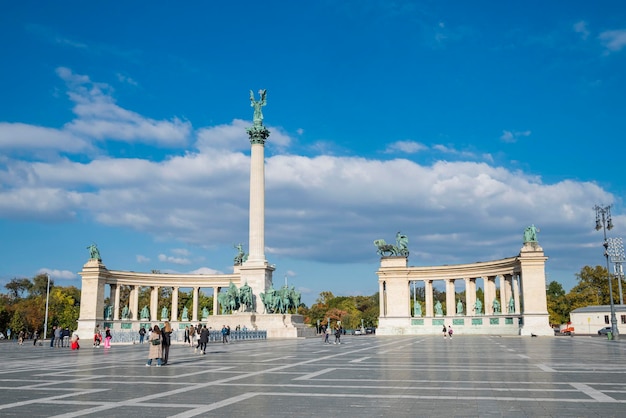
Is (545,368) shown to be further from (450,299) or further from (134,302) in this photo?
(134,302)

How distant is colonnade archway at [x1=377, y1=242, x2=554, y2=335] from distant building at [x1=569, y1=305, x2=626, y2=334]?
1077cm

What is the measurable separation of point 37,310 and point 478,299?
81.6 m

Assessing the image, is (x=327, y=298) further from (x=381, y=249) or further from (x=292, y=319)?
(x=292, y=319)

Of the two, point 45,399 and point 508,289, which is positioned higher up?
point 508,289

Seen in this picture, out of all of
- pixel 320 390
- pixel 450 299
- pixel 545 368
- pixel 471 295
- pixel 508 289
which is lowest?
pixel 545 368

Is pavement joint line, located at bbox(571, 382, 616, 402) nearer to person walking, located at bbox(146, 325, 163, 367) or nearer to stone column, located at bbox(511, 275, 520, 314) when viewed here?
person walking, located at bbox(146, 325, 163, 367)

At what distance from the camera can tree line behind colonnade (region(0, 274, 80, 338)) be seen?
103844 millimetres

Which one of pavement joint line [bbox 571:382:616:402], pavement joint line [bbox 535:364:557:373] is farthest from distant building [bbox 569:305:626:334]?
pavement joint line [bbox 571:382:616:402]

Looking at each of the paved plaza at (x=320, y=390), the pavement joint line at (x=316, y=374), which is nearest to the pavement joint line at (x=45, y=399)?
the paved plaza at (x=320, y=390)

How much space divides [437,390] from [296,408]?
5.05 m

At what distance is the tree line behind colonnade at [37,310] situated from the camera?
104 m

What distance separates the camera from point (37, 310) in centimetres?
10906

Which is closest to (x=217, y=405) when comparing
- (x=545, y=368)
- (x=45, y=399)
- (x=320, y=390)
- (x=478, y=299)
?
(x=320, y=390)

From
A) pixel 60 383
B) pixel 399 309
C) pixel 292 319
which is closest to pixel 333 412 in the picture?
pixel 60 383
